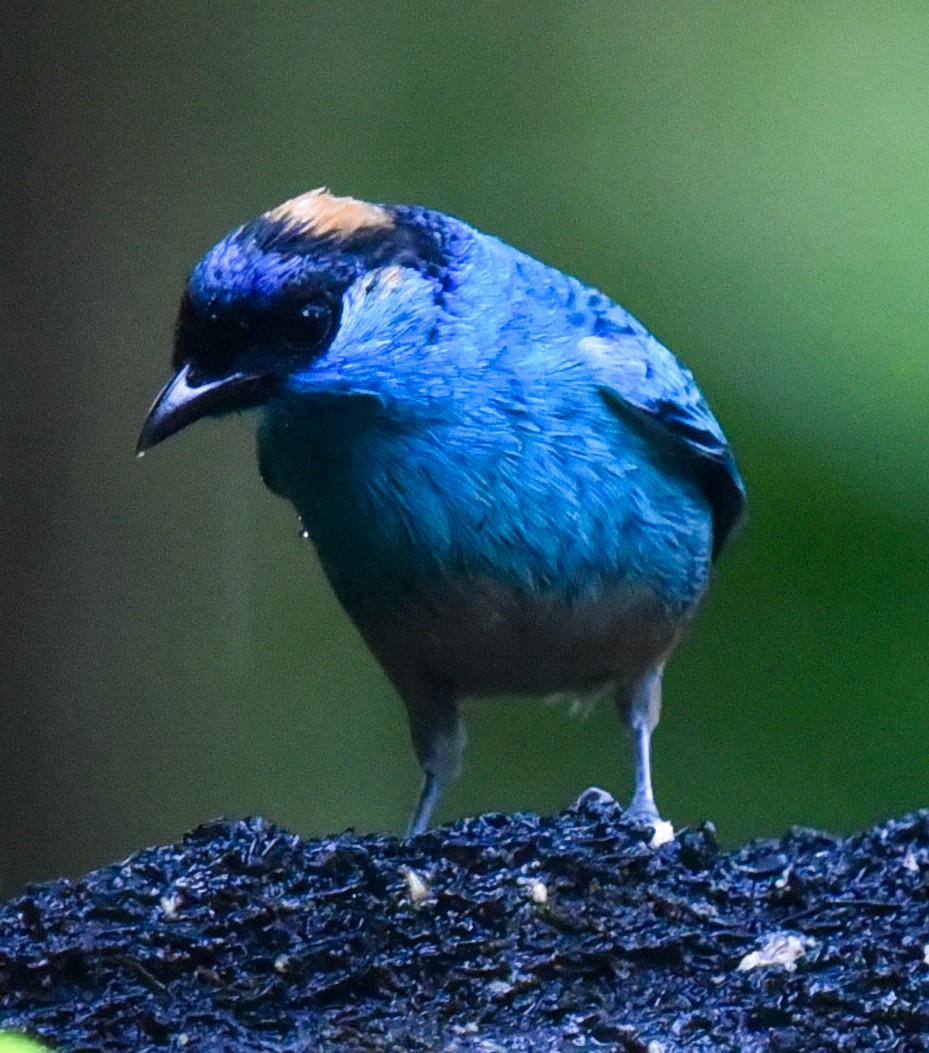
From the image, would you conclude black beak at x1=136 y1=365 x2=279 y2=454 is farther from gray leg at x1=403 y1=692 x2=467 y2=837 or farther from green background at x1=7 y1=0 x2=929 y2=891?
gray leg at x1=403 y1=692 x2=467 y2=837

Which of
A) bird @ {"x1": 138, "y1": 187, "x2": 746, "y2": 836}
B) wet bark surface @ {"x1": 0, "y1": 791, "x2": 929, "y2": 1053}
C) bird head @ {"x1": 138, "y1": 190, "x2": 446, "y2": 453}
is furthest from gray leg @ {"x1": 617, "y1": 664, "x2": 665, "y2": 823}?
bird head @ {"x1": 138, "y1": 190, "x2": 446, "y2": 453}

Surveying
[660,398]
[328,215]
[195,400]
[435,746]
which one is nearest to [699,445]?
[660,398]

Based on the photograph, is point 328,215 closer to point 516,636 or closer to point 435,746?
point 516,636

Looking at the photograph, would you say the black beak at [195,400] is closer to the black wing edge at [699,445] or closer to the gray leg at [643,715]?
the black wing edge at [699,445]

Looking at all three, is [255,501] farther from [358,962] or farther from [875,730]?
[358,962]

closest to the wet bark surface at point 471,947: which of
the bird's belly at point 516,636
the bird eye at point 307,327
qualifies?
the bird's belly at point 516,636

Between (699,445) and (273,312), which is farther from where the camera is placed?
(699,445)
